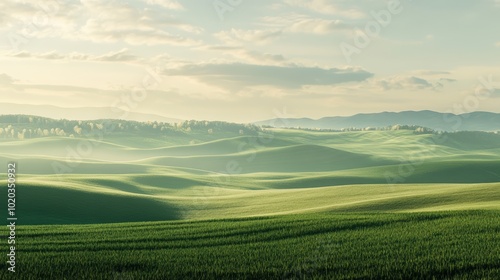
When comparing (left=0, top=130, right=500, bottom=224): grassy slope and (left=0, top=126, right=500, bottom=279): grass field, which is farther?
(left=0, top=130, right=500, bottom=224): grassy slope

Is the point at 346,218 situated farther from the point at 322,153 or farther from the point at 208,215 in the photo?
the point at 322,153

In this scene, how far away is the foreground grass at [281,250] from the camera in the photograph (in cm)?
1481

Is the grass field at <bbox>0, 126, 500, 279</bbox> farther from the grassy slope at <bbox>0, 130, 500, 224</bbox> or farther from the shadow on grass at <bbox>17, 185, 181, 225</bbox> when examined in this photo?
the grassy slope at <bbox>0, 130, 500, 224</bbox>

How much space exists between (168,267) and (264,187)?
216ft

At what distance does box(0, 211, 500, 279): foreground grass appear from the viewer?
1481 cm

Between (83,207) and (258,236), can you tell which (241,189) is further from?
(258,236)

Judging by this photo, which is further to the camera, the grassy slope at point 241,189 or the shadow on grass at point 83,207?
the shadow on grass at point 83,207

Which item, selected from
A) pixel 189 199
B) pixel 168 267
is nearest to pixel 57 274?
pixel 168 267

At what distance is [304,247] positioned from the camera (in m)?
19.5

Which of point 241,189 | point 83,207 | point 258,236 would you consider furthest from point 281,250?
point 241,189

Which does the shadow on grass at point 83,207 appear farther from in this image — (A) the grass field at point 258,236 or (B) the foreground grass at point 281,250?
(B) the foreground grass at point 281,250

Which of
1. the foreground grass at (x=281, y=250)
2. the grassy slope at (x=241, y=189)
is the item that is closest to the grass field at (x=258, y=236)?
the foreground grass at (x=281, y=250)

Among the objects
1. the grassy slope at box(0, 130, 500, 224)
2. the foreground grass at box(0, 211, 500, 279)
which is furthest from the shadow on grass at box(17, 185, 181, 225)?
the foreground grass at box(0, 211, 500, 279)

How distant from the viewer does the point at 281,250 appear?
18.8 metres
